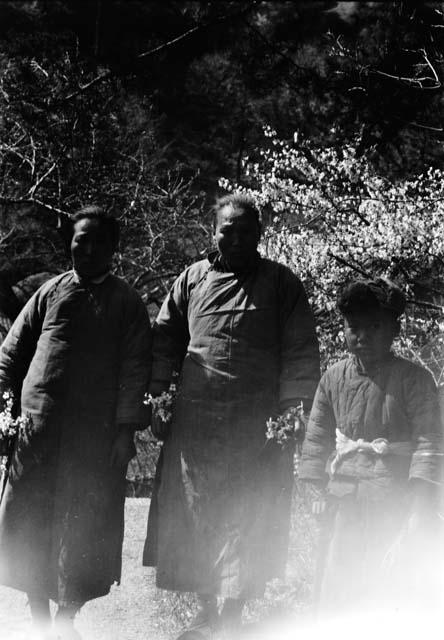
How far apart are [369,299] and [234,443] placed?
906 millimetres

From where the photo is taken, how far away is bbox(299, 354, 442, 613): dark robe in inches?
125

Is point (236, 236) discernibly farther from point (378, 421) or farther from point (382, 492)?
point (382, 492)

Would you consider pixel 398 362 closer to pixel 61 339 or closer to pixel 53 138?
pixel 61 339

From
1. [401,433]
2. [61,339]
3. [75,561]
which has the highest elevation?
[61,339]

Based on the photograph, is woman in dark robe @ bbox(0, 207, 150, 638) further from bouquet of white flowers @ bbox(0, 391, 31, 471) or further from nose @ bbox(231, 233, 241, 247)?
nose @ bbox(231, 233, 241, 247)

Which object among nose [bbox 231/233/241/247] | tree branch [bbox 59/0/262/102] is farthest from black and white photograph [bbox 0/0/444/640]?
tree branch [bbox 59/0/262/102]

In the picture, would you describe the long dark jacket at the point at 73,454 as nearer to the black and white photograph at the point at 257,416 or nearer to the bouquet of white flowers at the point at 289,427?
the black and white photograph at the point at 257,416

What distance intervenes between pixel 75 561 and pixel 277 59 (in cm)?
636

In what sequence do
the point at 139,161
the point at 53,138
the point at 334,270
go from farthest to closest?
the point at 139,161, the point at 53,138, the point at 334,270

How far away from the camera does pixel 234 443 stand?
12.3ft

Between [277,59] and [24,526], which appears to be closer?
[24,526]

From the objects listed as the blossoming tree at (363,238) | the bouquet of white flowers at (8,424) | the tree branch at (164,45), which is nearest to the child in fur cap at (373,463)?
the bouquet of white flowers at (8,424)

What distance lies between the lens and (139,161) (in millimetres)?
9547

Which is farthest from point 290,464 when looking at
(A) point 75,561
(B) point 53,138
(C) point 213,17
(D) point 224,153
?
(D) point 224,153
